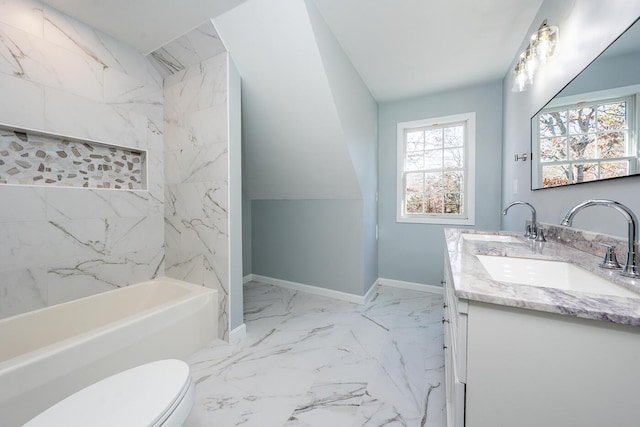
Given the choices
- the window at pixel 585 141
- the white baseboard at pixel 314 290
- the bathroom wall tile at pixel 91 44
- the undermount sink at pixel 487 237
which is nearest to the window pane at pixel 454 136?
the window at pixel 585 141

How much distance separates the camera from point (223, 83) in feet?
6.28

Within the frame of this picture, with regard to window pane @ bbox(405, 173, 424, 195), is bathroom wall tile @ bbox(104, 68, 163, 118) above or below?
above

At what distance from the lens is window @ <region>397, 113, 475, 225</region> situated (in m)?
2.86

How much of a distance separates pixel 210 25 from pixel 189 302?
6.65 feet

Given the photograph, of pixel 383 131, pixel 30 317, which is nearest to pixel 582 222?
pixel 383 131

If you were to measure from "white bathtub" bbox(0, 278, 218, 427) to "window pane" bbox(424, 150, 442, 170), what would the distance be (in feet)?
9.01

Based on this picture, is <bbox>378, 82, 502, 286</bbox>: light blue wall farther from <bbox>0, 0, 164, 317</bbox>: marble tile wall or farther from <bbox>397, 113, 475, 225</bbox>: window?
<bbox>0, 0, 164, 317</bbox>: marble tile wall

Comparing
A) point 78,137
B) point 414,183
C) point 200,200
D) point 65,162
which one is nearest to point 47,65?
point 78,137

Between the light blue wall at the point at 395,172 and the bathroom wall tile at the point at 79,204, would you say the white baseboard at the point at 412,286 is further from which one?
the bathroom wall tile at the point at 79,204

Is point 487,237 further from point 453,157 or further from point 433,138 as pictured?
point 433,138

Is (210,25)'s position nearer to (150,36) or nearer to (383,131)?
(150,36)

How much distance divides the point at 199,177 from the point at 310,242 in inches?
59.9

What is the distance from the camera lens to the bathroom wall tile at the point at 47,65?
59.2 inches

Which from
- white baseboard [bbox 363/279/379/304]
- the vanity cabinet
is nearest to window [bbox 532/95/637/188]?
the vanity cabinet
